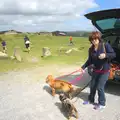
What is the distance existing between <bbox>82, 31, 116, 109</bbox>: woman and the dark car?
1.18 meters

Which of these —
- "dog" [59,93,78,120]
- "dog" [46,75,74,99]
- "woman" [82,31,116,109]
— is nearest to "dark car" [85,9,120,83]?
"woman" [82,31,116,109]

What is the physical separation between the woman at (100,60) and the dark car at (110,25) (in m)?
1.18

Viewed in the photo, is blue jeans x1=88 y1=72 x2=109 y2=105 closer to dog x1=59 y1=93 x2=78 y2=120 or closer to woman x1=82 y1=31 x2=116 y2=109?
woman x1=82 y1=31 x2=116 y2=109

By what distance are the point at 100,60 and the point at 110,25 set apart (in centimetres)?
236

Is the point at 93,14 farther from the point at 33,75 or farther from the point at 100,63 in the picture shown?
the point at 33,75

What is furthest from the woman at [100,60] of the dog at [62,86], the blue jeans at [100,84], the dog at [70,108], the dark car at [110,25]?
the dark car at [110,25]

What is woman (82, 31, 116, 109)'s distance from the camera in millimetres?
5465

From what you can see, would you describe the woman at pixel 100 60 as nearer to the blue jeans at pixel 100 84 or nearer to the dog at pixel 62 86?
the blue jeans at pixel 100 84

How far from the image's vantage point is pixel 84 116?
18.2 feet

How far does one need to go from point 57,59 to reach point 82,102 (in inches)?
299

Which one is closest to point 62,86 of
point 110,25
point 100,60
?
point 100,60

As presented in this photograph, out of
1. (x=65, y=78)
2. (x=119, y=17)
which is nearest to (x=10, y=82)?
(x=65, y=78)

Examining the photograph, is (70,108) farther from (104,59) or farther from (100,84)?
(104,59)

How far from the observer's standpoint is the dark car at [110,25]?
22.9ft
